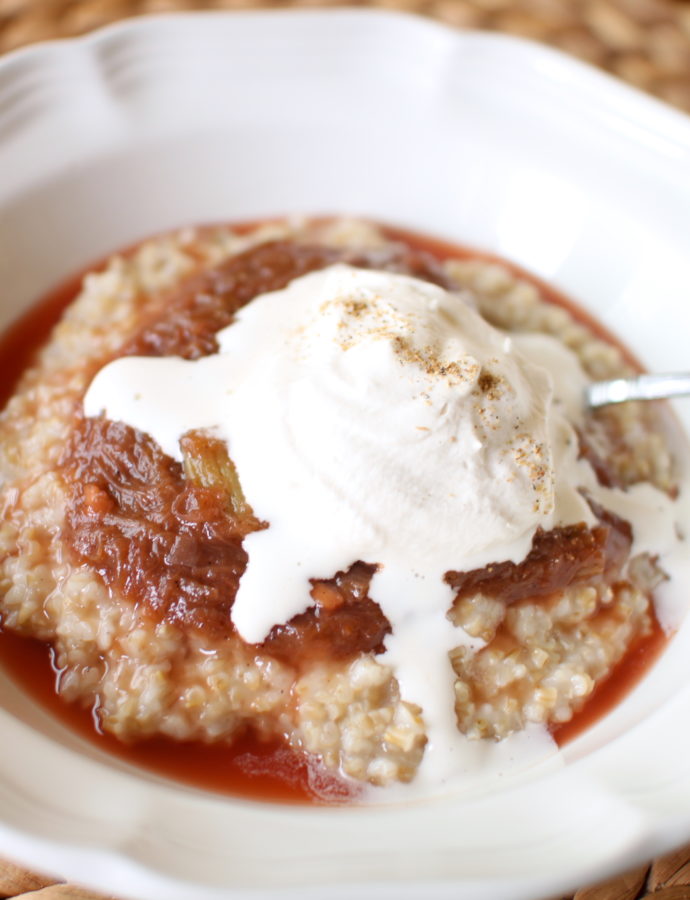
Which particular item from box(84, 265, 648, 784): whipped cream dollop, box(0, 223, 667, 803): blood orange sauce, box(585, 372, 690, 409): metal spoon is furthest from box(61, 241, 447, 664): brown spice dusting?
box(585, 372, 690, 409): metal spoon

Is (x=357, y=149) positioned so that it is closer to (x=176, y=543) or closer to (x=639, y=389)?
(x=639, y=389)

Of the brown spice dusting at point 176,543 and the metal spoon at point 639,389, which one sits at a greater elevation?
the brown spice dusting at point 176,543

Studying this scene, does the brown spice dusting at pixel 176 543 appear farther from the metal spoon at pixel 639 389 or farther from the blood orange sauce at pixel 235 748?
the metal spoon at pixel 639 389

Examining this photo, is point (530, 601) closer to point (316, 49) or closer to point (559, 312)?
point (559, 312)

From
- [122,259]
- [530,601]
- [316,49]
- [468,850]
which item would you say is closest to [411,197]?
[316,49]

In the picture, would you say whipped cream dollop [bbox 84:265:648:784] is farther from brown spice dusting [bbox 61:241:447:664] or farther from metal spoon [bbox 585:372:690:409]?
metal spoon [bbox 585:372:690:409]

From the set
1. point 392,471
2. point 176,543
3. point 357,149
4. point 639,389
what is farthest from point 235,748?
point 357,149

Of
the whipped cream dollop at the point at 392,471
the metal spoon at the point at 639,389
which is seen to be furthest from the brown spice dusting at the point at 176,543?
the metal spoon at the point at 639,389
